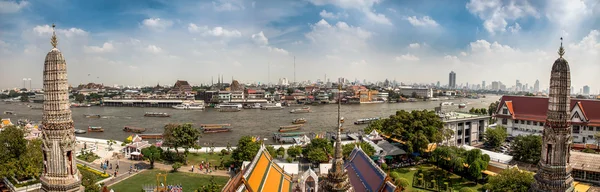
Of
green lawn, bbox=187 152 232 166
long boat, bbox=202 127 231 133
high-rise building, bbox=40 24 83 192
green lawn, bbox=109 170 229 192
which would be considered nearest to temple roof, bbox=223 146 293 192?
high-rise building, bbox=40 24 83 192

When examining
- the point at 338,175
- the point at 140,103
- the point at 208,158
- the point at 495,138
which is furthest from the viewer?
the point at 140,103

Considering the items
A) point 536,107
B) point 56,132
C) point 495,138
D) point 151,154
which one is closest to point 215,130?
point 151,154

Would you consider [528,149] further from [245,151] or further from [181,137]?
[181,137]

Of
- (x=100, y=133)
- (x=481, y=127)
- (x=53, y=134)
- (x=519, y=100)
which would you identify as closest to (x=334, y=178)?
(x=53, y=134)

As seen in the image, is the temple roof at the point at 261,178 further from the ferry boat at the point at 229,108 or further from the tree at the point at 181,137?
the ferry boat at the point at 229,108

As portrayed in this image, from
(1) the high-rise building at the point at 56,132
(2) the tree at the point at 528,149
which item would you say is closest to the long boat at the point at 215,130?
(2) the tree at the point at 528,149

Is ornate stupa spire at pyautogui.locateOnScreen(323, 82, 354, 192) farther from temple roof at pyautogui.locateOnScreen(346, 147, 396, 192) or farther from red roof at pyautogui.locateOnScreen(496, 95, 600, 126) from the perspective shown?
red roof at pyautogui.locateOnScreen(496, 95, 600, 126)

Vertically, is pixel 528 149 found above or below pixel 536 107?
below
